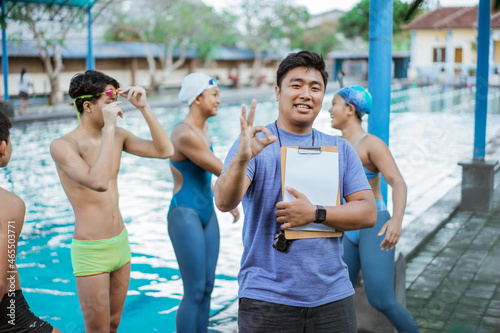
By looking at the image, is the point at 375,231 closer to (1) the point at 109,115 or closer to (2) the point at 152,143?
(2) the point at 152,143

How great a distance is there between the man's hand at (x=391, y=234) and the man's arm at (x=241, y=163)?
137 centimetres

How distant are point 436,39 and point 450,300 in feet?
145

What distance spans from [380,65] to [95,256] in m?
2.42

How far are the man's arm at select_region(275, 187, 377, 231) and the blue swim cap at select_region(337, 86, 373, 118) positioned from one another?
4.63 ft

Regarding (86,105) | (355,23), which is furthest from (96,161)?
(355,23)

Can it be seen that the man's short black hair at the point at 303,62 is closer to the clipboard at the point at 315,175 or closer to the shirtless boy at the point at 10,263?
the clipboard at the point at 315,175

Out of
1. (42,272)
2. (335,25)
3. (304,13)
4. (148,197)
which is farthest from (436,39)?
(42,272)

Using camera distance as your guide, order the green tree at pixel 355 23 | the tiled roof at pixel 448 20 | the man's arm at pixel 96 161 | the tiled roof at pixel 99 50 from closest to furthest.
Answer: the man's arm at pixel 96 161
the tiled roof at pixel 99 50
the tiled roof at pixel 448 20
the green tree at pixel 355 23

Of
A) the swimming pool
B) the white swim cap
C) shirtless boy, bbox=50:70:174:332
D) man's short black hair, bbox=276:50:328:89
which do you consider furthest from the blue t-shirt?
the swimming pool

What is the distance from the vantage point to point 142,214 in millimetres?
8594

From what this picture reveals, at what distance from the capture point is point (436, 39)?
45.3 metres

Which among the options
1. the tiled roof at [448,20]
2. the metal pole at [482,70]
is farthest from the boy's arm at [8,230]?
the tiled roof at [448,20]

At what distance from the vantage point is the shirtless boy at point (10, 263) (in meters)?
2.20

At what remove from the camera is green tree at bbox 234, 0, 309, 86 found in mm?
45500
